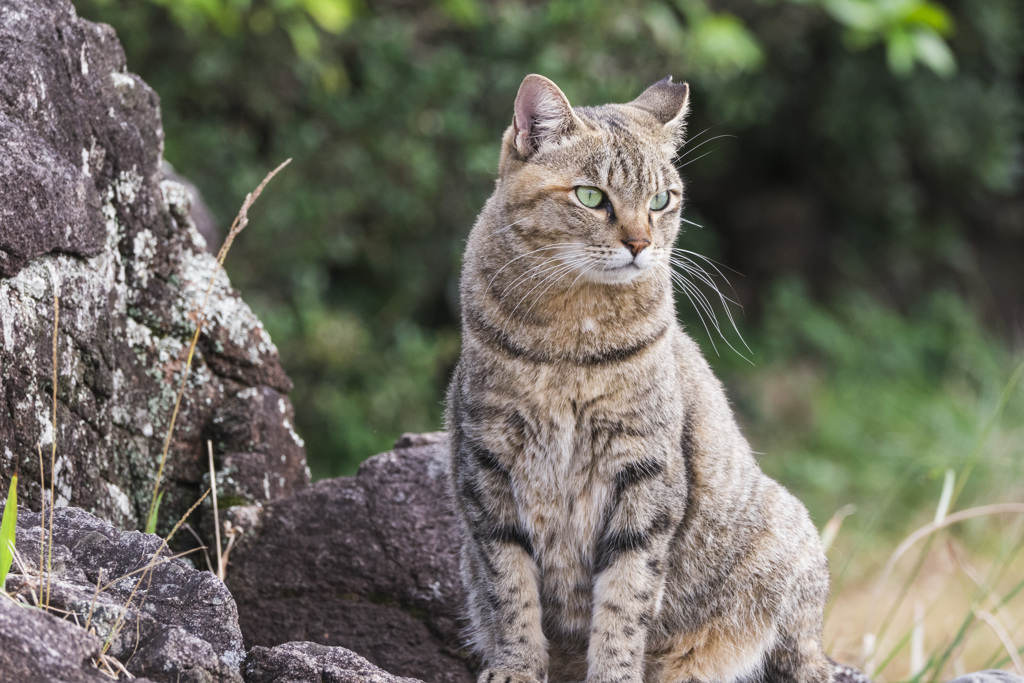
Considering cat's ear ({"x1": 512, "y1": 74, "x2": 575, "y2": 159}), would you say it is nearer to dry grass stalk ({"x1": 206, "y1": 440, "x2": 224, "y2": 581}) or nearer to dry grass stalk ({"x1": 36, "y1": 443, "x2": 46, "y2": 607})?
dry grass stalk ({"x1": 206, "y1": 440, "x2": 224, "y2": 581})

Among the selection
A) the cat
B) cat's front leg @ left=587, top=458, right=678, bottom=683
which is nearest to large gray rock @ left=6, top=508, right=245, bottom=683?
the cat

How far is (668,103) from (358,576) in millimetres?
1813

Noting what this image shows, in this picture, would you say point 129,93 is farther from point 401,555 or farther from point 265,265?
point 265,265

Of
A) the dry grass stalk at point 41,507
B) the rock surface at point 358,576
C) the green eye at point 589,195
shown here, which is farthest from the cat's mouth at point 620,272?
the dry grass stalk at point 41,507

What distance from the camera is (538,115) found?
3.03 m

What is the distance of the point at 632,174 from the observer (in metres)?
2.94

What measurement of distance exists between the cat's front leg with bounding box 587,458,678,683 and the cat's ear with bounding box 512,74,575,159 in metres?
0.98

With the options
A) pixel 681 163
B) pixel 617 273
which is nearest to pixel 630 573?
pixel 617 273

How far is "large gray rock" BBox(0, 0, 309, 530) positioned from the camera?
2.71 meters

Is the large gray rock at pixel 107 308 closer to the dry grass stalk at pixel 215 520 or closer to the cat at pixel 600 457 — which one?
the dry grass stalk at pixel 215 520

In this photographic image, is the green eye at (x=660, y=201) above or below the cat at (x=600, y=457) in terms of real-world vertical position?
above

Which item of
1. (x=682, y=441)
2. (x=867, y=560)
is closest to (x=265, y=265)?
(x=682, y=441)

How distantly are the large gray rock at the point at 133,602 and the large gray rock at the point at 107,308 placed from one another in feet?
1.04

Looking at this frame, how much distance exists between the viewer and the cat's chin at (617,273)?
285 centimetres
